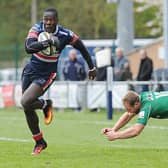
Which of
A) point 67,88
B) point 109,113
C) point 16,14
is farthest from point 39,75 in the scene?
point 16,14

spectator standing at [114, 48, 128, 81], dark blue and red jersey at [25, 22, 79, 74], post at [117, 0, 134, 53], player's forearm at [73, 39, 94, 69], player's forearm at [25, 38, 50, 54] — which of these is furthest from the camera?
post at [117, 0, 134, 53]

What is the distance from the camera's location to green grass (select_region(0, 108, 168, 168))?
1092 cm

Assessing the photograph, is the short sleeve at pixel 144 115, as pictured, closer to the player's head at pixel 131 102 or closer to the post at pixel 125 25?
the player's head at pixel 131 102

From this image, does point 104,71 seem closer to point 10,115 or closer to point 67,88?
point 67,88

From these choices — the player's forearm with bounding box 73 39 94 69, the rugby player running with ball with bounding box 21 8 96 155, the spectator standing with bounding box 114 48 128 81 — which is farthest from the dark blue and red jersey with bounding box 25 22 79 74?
the spectator standing with bounding box 114 48 128 81

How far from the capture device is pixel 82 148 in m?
12.8

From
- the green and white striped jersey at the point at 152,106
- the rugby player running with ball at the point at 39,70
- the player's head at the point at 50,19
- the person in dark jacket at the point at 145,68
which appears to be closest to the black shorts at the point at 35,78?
the rugby player running with ball at the point at 39,70

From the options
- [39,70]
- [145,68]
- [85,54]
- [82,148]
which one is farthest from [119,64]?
[39,70]

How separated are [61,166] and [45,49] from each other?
6.52ft

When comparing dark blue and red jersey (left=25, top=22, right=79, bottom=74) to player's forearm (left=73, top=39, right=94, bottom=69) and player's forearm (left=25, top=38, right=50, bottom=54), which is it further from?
player's forearm (left=25, top=38, right=50, bottom=54)

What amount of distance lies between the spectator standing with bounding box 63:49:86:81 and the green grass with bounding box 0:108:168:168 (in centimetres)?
560

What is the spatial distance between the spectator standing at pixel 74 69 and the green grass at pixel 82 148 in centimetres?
560

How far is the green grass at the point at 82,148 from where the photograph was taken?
10.9 m

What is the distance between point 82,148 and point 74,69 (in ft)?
40.4
